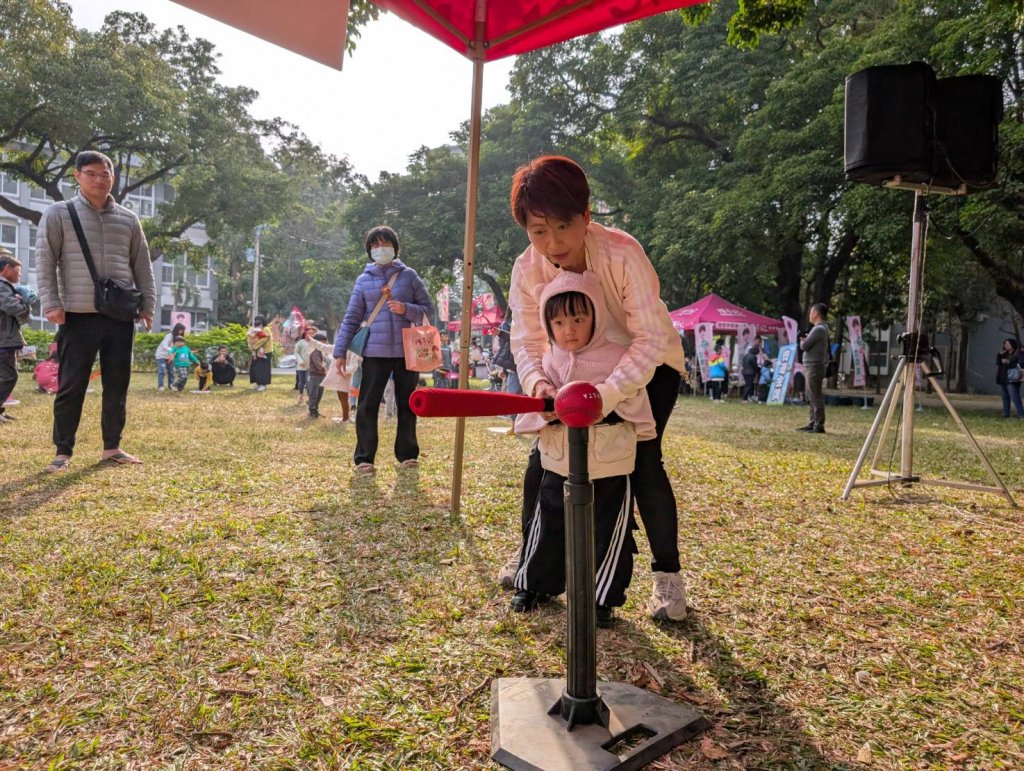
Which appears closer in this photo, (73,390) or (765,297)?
(73,390)

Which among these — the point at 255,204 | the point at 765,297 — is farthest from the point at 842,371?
the point at 255,204

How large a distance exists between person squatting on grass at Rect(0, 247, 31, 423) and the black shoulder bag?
8.77ft

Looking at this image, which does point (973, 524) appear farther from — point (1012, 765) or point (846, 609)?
point (1012, 765)

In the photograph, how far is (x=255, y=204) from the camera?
25.2 metres

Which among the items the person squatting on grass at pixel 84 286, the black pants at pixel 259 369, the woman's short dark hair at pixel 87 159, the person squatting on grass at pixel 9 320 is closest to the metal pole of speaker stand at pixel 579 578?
the person squatting on grass at pixel 84 286

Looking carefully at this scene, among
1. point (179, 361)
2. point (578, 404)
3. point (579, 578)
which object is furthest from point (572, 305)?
point (179, 361)

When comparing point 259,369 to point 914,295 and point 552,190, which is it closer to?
point 914,295

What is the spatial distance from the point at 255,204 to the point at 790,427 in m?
20.7

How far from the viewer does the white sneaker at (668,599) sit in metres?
2.71

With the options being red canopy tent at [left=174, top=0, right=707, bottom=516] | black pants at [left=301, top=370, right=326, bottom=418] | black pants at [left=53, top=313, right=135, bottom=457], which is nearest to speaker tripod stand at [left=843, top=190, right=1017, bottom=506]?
red canopy tent at [left=174, top=0, right=707, bottom=516]

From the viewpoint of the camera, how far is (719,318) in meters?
22.1

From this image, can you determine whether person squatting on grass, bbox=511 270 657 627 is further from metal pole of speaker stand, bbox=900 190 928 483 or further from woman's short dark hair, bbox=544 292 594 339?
metal pole of speaker stand, bbox=900 190 928 483

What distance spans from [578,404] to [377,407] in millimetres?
4279

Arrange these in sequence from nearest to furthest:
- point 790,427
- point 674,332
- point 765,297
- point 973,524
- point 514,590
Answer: point 674,332 < point 514,590 < point 973,524 < point 790,427 < point 765,297
